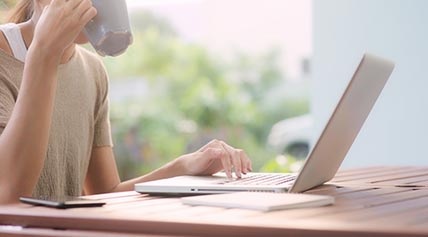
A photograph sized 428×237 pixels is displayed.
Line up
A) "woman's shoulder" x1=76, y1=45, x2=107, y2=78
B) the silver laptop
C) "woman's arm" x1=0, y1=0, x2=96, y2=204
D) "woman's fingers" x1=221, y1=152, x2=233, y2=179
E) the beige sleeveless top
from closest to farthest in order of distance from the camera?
the silver laptop
"woman's arm" x1=0, y1=0, x2=96, y2=204
"woman's fingers" x1=221, y1=152, x2=233, y2=179
the beige sleeveless top
"woman's shoulder" x1=76, y1=45, x2=107, y2=78

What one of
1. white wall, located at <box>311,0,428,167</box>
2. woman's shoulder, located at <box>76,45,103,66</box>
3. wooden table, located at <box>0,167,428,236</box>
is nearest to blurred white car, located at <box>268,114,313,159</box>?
white wall, located at <box>311,0,428,167</box>

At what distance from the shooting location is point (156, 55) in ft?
30.3

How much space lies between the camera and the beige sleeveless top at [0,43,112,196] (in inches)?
62.6

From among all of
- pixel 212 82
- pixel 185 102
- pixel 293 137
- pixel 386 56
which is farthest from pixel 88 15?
pixel 212 82

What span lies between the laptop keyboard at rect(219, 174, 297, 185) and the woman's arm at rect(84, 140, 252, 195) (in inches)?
1.2

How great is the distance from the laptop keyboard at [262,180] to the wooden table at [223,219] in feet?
0.50

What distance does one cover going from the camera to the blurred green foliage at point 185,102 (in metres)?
8.42

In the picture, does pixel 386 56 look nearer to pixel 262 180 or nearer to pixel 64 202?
pixel 262 180

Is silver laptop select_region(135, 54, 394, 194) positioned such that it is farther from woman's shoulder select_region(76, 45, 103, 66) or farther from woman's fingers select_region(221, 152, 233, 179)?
woman's shoulder select_region(76, 45, 103, 66)

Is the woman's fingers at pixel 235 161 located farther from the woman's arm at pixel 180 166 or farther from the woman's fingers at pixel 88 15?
the woman's fingers at pixel 88 15

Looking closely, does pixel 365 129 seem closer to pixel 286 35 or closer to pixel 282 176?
pixel 282 176

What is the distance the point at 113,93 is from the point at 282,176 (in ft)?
24.5

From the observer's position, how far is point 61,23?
1311 millimetres

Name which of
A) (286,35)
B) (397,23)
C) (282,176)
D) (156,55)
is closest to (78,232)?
(282,176)
